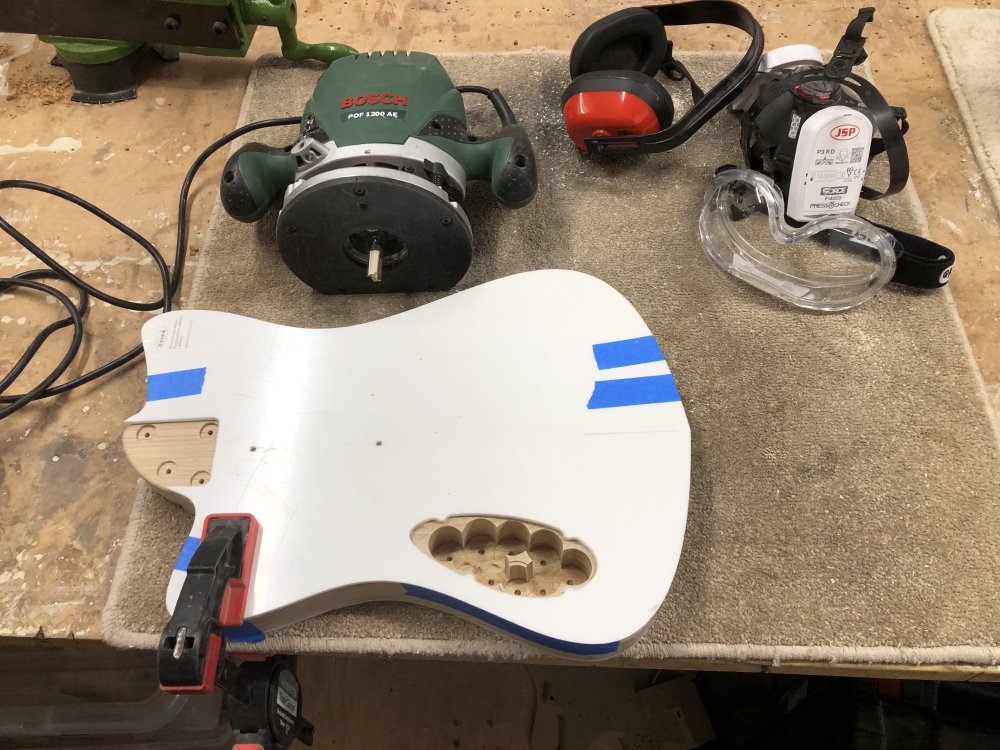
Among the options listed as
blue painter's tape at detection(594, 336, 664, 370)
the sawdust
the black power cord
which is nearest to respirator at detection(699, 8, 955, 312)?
blue painter's tape at detection(594, 336, 664, 370)

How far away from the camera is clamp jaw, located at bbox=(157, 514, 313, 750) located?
526 millimetres

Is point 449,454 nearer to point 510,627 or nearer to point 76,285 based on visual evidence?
point 510,627

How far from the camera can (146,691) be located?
3.09 ft

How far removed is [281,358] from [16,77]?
0.79 metres

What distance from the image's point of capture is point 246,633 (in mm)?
632

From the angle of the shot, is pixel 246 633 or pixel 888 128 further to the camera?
pixel 888 128

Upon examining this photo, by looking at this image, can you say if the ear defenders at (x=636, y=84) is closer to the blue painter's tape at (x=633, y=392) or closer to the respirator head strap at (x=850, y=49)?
the respirator head strap at (x=850, y=49)

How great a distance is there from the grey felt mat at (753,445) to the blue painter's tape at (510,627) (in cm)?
6

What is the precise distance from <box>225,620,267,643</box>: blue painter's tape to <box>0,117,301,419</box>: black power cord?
0.38 metres

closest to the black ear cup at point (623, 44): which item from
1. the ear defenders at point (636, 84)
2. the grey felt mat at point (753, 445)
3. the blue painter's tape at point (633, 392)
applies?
the ear defenders at point (636, 84)

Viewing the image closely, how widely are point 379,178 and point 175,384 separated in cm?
31

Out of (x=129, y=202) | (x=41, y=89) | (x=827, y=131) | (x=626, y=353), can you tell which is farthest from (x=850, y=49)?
(x=41, y=89)

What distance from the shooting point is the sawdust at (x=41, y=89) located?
107cm

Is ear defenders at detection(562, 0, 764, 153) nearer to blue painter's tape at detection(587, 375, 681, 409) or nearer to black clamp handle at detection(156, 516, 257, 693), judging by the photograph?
blue painter's tape at detection(587, 375, 681, 409)
